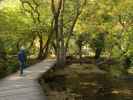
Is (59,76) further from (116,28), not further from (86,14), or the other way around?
(116,28)

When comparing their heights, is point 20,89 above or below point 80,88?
above

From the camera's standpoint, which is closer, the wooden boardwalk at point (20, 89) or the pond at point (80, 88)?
the wooden boardwalk at point (20, 89)

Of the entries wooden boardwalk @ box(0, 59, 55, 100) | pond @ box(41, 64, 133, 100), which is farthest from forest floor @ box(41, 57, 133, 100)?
wooden boardwalk @ box(0, 59, 55, 100)

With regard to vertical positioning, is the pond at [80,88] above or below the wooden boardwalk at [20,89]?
below

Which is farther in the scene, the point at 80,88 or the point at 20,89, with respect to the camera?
the point at 80,88

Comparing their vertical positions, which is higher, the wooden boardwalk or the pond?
the wooden boardwalk

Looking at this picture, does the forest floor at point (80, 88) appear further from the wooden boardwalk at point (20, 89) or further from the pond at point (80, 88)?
the wooden boardwalk at point (20, 89)

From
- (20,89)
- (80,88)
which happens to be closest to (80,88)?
(80,88)

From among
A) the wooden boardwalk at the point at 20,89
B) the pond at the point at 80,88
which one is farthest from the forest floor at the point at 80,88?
the wooden boardwalk at the point at 20,89

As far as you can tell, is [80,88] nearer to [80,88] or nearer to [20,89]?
[80,88]

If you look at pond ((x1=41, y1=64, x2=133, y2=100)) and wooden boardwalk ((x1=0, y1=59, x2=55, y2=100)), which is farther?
pond ((x1=41, y1=64, x2=133, y2=100))

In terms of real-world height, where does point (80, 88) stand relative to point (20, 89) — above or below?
below

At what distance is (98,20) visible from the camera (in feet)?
128

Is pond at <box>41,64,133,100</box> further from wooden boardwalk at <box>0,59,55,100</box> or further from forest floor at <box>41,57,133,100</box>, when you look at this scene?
wooden boardwalk at <box>0,59,55,100</box>
